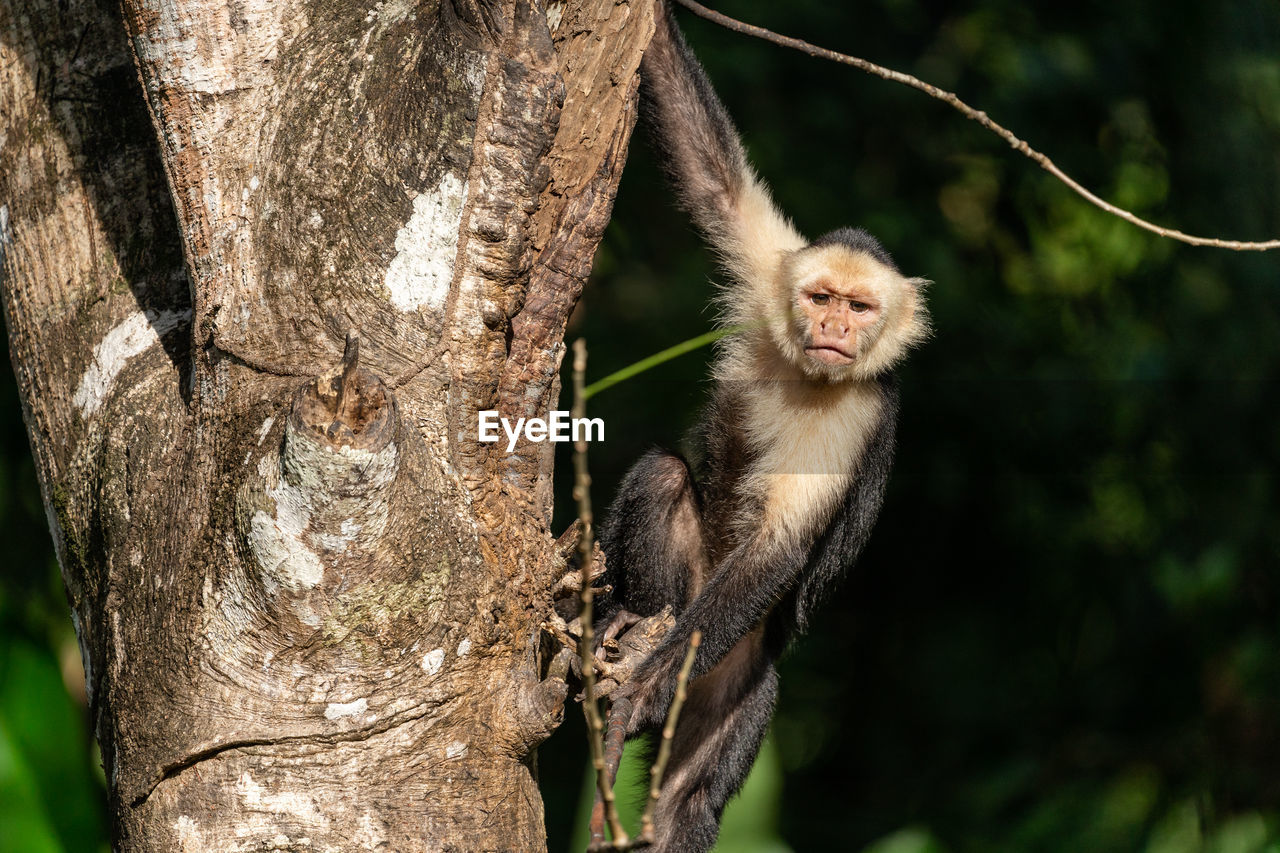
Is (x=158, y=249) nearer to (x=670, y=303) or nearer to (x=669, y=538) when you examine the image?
(x=669, y=538)

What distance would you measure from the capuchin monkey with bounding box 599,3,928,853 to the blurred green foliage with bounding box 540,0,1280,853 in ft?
4.76

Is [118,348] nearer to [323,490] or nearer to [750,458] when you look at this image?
[323,490]

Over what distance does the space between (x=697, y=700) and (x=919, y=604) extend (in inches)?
134

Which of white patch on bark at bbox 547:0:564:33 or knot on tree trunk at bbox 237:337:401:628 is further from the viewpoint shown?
white patch on bark at bbox 547:0:564:33

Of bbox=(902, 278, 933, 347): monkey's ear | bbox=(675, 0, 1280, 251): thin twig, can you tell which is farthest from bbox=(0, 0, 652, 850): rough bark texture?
bbox=(902, 278, 933, 347): monkey's ear

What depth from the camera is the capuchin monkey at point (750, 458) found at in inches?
137

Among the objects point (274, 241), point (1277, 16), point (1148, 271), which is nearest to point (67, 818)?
point (274, 241)


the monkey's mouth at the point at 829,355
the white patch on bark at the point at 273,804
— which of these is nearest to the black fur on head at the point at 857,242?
the monkey's mouth at the point at 829,355

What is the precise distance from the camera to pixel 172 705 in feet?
6.24

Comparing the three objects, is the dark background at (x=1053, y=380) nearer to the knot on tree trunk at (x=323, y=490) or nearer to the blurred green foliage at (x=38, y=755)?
the blurred green foliage at (x=38, y=755)

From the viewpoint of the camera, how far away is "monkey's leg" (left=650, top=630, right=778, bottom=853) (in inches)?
139

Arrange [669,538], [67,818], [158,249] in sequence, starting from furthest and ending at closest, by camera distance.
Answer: [669,538] < [67,818] < [158,249]

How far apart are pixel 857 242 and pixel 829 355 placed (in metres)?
0.43

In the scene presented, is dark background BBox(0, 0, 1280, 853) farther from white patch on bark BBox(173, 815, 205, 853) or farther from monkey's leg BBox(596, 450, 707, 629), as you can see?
white patch on bark BBox(173, 815, 205, 853)
